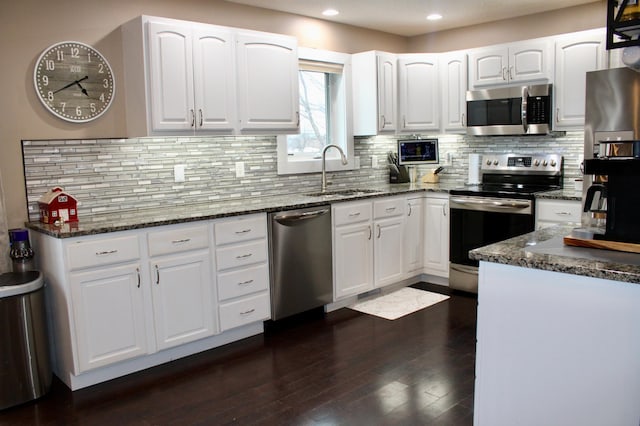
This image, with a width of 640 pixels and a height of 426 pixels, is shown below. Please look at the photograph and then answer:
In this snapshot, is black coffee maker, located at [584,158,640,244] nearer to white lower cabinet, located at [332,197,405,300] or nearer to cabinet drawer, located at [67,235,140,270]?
white lower cabinet, located at [332,197,405,300]

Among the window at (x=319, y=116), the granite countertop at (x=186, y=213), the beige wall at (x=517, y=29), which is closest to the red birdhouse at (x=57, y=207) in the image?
the granite countertop at (x=186, y=213)

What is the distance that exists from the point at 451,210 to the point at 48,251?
3.24 meters

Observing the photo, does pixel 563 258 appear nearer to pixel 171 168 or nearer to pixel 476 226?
pixel 476 226

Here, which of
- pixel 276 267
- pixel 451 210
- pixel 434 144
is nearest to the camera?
pixel 276 267

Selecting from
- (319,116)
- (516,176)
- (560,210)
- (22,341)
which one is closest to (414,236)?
(516,176)

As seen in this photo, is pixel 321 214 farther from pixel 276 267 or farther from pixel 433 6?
pixel 433 6

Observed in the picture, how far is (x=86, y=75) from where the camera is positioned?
11.5 ft

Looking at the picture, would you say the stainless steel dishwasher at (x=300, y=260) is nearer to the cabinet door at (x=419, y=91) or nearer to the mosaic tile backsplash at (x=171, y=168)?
the mosaic tile backsplash at (x=171, y=168)

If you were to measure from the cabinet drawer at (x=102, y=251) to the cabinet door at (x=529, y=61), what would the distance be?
343 cm

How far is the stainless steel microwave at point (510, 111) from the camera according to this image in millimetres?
4520

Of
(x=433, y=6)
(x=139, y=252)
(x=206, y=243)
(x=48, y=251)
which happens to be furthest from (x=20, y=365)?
(x=433, y=6)

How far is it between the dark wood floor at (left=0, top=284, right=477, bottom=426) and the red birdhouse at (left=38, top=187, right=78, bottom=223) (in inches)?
38.3

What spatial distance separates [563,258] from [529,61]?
3029mm

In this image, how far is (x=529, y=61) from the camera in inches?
181
